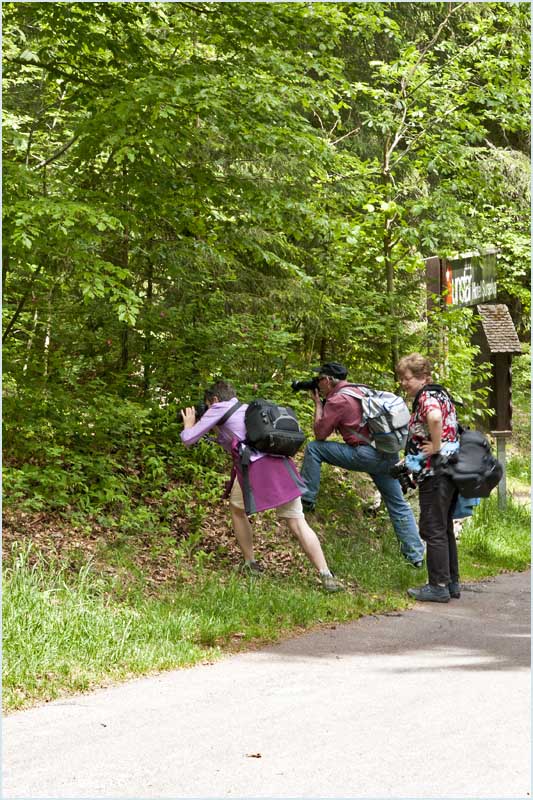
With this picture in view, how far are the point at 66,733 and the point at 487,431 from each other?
8.79 metres

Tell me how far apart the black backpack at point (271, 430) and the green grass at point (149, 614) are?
111 centimetres

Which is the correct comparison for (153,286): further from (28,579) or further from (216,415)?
(28,579)

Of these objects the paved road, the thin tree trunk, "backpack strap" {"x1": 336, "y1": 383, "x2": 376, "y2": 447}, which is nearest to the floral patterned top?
"backpack strap" {"x1": 336, "y1": 383, "x2": 376, "y2": 447}

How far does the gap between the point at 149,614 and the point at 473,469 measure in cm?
300

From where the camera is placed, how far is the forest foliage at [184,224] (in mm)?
7789

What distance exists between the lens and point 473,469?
7.74 meters

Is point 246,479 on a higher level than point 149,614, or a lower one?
higher

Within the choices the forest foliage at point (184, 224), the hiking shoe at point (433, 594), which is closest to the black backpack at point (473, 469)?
the hiking shoe at point (433, 594)

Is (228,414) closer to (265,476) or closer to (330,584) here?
(265,476)

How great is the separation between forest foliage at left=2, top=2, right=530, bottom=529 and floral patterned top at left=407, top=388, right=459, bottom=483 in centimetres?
226

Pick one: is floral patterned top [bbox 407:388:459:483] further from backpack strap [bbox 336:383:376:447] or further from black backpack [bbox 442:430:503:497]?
backpack strap [bbox 336:383:376:447]

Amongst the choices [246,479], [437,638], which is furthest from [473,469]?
[246,479]

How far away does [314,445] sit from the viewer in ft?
29.2

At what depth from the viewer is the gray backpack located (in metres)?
8.63
